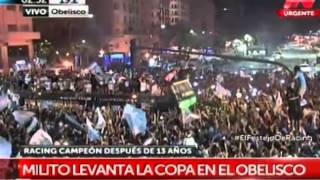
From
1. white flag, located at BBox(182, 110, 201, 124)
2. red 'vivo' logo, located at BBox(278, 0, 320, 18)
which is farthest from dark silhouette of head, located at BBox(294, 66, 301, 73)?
white flag, located at BBox(182, 110, 201, 124)

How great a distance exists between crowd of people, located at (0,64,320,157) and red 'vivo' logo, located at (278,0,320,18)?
0.36 meters

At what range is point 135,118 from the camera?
11.1 ft

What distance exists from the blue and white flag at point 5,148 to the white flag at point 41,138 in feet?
0.49

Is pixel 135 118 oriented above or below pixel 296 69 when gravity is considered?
below

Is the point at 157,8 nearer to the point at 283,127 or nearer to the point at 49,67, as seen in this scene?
the point at 49,67

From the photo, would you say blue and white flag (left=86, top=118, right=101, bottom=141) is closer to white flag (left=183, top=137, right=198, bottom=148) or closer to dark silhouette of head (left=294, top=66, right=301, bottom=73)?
white flag (left=183, top=137, right=198, bottom=148)

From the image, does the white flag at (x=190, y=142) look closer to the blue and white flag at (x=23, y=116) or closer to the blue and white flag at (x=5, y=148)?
the blue and white flag at (x=23, y=116)

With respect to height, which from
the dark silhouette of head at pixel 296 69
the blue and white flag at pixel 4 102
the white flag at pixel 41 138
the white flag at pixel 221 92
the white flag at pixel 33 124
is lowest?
the white flag at pixel 41 138

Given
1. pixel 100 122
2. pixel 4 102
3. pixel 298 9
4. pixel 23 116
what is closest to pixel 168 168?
pixel 100 122

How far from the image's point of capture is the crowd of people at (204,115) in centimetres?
337

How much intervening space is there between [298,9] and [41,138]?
169cm

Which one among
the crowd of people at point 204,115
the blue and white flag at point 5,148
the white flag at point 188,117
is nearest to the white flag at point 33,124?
Answer: the crowd of people at point 204,115

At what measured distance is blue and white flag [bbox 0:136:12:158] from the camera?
3.44 m

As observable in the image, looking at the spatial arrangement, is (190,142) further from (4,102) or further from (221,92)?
(4,102)
